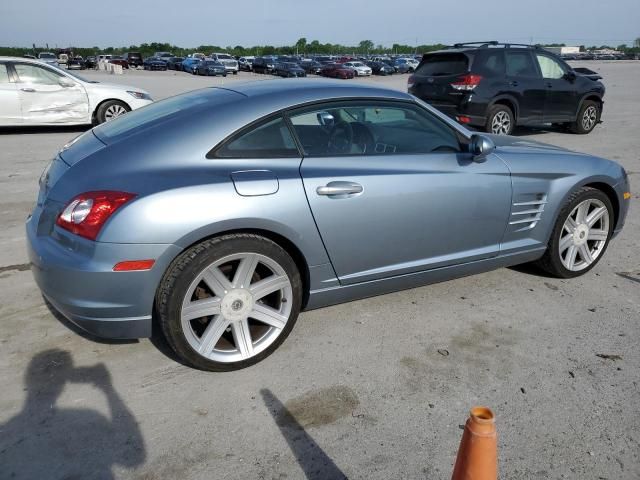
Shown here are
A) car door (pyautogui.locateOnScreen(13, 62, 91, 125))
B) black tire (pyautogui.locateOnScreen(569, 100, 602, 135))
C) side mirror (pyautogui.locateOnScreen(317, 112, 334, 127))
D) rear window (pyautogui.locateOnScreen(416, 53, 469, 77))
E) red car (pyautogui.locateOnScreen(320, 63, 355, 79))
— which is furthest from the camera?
red car (pyautogui.locateOnScreen(320, 63, 355, 79))

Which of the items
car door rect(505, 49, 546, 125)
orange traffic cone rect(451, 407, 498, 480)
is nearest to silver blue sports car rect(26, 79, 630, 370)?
orange traffic cone rect(451, 407, 498, 480)

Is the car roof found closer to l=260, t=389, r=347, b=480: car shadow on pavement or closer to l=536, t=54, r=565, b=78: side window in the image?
l=260, t=389, r=347, b=480: car shadow on pavement

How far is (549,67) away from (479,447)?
1090 cm

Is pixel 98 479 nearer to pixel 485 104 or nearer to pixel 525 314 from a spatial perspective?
pixel 525 314

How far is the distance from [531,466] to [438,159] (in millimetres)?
1929

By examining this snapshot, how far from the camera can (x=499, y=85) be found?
33.4ft

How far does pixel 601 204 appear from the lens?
4355 mm

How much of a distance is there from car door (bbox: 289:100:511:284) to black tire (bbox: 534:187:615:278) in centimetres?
59

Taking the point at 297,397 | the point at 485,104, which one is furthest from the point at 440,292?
the point at 485,104

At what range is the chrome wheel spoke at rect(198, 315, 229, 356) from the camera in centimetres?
299

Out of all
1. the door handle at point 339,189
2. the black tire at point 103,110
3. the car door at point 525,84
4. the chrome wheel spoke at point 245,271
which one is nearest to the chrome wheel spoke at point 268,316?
the chrome wheel spoke at point 245,271

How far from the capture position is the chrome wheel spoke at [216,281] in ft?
9.52

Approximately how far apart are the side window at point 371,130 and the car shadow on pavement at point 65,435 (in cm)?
175

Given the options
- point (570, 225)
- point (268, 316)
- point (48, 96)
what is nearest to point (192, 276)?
point (268, 316)
